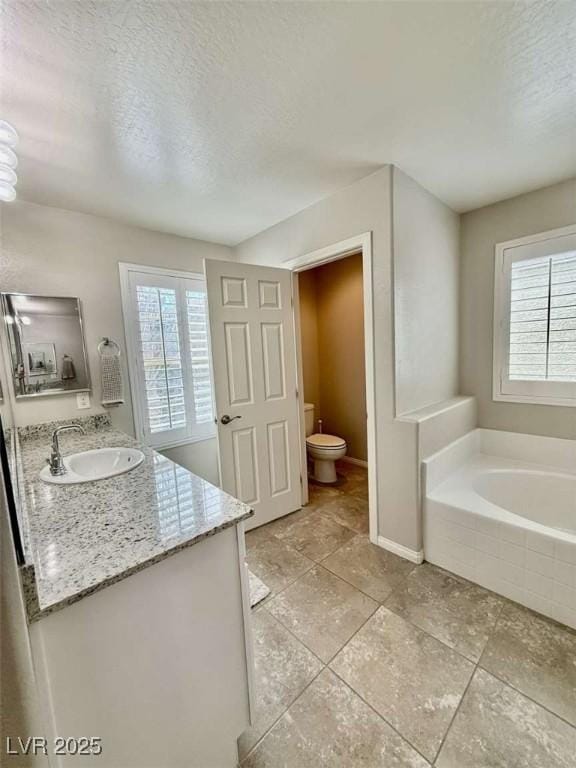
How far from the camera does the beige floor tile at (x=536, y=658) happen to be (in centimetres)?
117

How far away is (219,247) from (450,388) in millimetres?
2493

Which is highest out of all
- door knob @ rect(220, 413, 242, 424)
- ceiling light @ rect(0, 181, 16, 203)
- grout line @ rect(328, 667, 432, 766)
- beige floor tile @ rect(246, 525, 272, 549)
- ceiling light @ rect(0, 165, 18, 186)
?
ceiling light @ rect(0, 165, 18, 186)

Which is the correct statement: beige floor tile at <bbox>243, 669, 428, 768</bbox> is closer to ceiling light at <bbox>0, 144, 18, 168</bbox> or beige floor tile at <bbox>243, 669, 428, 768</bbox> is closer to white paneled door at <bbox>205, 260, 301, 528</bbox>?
white paneled door at <bbox>205, 260, 301, 528</bbox>

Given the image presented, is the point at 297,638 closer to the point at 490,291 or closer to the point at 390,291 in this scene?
the point at 390,291

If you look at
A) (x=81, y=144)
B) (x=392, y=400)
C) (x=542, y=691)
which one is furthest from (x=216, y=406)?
(x=542, y=691)

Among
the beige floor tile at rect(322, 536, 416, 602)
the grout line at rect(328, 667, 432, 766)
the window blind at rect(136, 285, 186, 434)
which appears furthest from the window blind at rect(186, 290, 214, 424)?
the grout line at rect(328, 667, 432, 766)

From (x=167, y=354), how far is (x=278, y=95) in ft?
6.32

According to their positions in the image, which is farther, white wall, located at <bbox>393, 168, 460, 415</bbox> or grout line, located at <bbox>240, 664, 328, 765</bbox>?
white wall, located at <bbox>393, 168, 460, 415</bbox>

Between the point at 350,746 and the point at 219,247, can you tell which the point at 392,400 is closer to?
the point at 350,746

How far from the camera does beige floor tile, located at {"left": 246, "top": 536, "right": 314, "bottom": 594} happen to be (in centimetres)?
184

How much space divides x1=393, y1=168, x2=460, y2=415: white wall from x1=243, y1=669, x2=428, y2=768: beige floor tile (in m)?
1.43

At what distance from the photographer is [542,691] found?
1183 millimetres

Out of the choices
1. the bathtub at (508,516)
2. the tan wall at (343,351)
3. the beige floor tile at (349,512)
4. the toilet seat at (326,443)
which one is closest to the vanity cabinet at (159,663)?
the bathtub at (508,516)

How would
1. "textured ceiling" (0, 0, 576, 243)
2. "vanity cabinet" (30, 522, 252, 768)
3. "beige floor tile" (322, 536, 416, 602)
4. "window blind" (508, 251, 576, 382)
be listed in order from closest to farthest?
"vanity cabinet" (30, 522, 252, 768) < "textured ceiling" (0, 0, 576, 243) < "beige floor tile" (322, 536, 416, 602) < "window blind" (508, 251, 576, 382)
